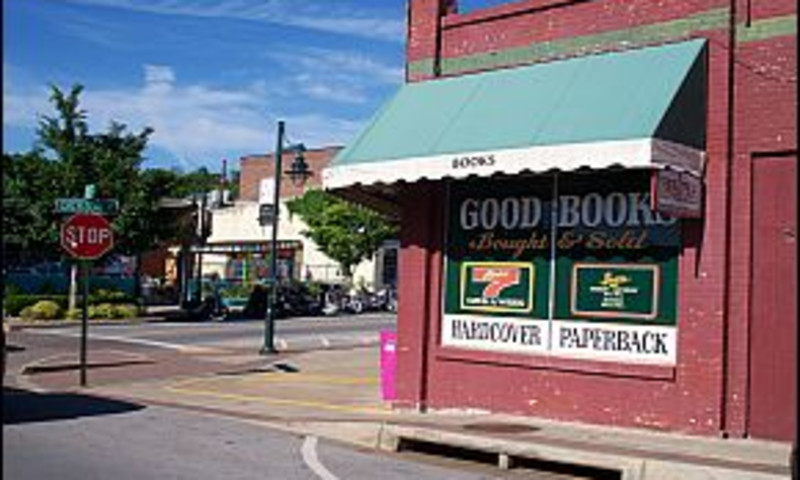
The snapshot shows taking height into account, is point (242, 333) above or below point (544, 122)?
below

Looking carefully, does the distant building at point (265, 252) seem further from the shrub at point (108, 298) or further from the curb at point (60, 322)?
the curb at point (60, 322)

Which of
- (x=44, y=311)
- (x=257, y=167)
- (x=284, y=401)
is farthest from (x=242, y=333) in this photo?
(x=257, y=167)

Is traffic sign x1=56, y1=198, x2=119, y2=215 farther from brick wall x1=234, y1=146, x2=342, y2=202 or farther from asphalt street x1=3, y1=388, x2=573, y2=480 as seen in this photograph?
brick wall x1=234, y1=146, x2=342, y2=202

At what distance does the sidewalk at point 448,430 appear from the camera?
384 inches

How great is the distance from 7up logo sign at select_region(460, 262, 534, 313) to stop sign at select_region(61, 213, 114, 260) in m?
8.02

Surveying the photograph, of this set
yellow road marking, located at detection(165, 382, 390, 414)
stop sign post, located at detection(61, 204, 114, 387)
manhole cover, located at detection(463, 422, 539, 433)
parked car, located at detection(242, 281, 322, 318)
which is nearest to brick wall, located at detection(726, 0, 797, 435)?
manhole cover, located at detection(463, 422, 539, 433)

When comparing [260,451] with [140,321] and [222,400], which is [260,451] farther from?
[140,321]

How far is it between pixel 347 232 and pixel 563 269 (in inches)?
1574

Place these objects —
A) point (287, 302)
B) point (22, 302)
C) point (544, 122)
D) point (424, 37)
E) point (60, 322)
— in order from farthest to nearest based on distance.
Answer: point (287, 302) < point (22, 302) < point (60, 322) < point (424, 37) < point (544, 122)

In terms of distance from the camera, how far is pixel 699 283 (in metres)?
11.7

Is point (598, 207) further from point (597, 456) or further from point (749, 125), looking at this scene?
point (597, 456)

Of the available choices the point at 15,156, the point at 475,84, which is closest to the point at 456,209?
the point at 475,84

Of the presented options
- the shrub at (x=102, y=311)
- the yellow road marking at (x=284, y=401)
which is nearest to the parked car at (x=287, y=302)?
the shrub at (x=102, y=311)

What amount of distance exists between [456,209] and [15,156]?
102 ft
